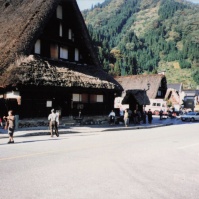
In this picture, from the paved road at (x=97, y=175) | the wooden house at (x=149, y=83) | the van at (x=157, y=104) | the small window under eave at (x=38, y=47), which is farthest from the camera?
the van at (x=157, y=104)

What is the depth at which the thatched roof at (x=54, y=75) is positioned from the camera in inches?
805

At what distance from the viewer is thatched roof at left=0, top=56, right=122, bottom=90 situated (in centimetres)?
2045

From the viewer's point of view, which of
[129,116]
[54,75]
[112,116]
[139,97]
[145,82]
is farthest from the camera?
[145,82]

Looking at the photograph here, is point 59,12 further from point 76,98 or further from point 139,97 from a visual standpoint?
point 139,97

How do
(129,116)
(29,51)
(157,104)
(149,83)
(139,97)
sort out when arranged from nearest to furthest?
(29,51)
(129,116)
(139,97)
(149,83)
(157,104)

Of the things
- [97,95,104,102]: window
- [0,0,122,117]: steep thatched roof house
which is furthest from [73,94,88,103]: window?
[97,95,104,102]: window

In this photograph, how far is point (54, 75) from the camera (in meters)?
22.7

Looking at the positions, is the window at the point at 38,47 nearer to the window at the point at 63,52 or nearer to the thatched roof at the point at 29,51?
the thatched roof at the point at 29,51

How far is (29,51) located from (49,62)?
2.05 metres

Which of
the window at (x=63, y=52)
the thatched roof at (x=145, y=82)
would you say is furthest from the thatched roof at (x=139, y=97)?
the thatched roof at (x=145, y=82)

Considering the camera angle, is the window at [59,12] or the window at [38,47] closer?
the window at [38,47]

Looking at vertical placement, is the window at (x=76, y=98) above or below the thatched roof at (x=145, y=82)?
below

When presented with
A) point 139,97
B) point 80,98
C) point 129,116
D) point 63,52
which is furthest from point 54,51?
point 139,97

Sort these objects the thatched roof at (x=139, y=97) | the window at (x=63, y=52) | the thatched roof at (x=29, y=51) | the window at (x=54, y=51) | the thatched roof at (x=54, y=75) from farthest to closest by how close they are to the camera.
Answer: the thatched roof at (x=139, y=97) < the window at (x=63, y=52) < the window at (x=54, y=51) < the thatched roof at (x=29, y=51) < the thatched roof at (x=54, y=75)
